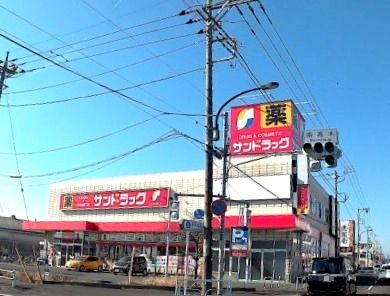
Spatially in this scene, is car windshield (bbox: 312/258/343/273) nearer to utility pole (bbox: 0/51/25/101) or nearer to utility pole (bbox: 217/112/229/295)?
utility pole (bbox: 217/112/229/295)

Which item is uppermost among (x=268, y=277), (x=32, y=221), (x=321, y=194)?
(x=321, y=194)

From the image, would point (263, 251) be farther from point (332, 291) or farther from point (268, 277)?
point (332, 291)

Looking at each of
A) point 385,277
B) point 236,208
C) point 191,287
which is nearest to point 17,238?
point 236,208

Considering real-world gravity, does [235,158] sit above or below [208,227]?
above

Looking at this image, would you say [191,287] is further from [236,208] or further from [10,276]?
[236,208]

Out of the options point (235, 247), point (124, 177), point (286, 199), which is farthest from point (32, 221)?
point (235, 247)

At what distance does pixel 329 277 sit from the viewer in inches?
970

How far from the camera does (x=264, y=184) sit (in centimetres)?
4394

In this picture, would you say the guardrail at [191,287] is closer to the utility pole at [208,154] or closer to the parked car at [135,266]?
the utility pole at [208,154]

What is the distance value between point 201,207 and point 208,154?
28.2 meters

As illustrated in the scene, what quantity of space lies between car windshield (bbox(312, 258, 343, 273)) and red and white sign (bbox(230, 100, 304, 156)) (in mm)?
19039

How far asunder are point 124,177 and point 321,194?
66.3ft

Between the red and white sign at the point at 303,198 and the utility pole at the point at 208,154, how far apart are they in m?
23.5

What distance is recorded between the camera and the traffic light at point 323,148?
673 inches
